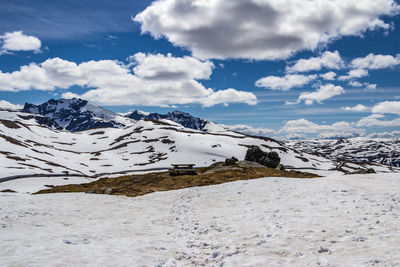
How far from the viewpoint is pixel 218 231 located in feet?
52.8

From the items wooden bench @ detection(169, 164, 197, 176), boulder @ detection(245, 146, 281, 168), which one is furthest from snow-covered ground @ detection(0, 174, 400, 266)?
boulder @ detection(245, 146, 281, 168)

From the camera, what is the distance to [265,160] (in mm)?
82000

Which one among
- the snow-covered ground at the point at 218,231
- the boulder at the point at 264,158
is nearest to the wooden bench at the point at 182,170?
the snow-covered ground at the point at 218,231

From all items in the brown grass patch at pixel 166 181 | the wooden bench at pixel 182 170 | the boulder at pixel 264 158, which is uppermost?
the boulder at pixel 264 158

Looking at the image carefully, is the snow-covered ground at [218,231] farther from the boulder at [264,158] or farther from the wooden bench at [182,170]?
the boulder at [264,158]

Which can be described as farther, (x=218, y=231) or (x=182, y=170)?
(x=182, y=170)

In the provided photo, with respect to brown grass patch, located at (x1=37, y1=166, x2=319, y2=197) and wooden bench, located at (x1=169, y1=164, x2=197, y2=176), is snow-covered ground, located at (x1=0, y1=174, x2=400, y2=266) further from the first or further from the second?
wooden bench, located at (x1=169, y1=164, x2=197, y2=176)

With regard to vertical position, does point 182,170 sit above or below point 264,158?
below

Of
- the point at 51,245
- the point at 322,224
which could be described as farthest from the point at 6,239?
the point at 322,224

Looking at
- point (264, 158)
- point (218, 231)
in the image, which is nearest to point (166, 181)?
point (218, 231)

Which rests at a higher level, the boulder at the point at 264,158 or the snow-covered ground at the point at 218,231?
the boulder at the point at 264,158

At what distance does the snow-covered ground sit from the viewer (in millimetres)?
11023

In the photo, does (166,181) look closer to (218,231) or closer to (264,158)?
(218,231)

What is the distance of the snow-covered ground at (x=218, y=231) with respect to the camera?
1102 centimetres
